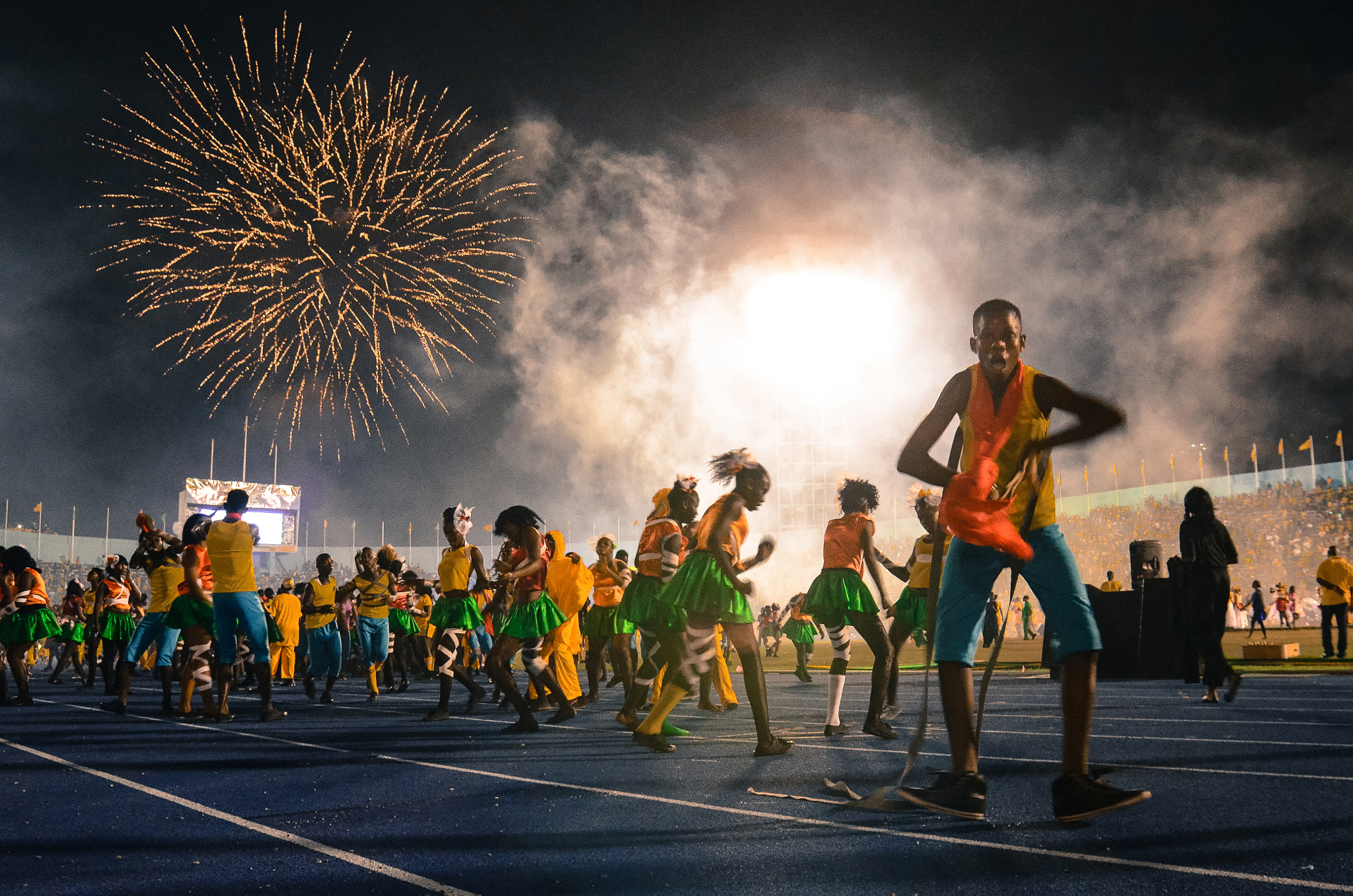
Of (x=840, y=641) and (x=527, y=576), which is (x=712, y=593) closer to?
(x=840, y=641)

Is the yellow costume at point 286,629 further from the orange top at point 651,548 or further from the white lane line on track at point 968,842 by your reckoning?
the white lane line on track at point 968,842

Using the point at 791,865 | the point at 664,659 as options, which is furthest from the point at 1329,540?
the point at 791,865

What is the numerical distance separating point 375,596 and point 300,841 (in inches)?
373

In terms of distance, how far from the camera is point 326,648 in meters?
14.8

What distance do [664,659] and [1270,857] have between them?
17.2ft

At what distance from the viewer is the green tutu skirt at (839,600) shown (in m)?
8.13

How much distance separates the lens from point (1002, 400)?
413 centimetres

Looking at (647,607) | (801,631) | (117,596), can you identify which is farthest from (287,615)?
(647,607)

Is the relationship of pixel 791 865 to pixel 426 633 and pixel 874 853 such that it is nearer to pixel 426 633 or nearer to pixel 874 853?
pixel 874 853

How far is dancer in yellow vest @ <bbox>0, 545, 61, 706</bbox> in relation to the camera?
1281 cm

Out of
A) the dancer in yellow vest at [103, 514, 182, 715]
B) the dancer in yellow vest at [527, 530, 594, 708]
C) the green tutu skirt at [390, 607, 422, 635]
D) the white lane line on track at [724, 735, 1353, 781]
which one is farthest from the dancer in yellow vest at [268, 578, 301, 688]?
the white lane line on track at [724, 735, 1353, 781]

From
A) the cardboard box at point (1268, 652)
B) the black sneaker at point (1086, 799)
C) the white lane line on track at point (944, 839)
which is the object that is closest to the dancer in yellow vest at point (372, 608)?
the white lane line on track at point (944, 839)

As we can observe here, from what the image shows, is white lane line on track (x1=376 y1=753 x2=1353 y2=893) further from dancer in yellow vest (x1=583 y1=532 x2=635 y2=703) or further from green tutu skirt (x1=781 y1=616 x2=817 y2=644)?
green tutu skirt (x1=781 y1=616 x2=817 y2=644)

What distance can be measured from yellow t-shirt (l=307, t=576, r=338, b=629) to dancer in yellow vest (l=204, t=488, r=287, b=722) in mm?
4577
